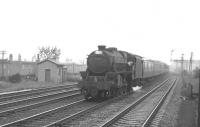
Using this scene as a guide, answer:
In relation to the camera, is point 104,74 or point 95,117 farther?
point 104,74

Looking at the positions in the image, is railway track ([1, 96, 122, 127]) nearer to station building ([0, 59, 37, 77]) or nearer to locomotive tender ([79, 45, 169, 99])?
locomotive tender ([79, 45, 169, 99])

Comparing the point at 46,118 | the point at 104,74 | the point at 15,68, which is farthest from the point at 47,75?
the point at 46,118

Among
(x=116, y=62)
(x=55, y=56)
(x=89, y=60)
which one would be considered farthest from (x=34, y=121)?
(x=55, y=56)

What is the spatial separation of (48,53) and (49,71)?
32346 millimetres

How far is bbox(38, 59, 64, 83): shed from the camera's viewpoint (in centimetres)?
3906

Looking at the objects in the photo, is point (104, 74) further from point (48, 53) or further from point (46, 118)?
point (48, 53)

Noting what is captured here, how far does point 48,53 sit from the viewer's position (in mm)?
71000

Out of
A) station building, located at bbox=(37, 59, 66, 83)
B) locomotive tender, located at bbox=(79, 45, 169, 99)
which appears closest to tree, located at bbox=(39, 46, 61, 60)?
station building, located at bbox=(37, 59, 66, 83)

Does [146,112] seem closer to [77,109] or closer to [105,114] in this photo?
[105,114]

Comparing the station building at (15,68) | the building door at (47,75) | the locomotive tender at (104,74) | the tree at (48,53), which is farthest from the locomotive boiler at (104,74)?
the tree at (48,53)

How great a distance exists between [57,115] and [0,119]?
246 cm

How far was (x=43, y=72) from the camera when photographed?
130 feet

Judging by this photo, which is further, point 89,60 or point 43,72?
point 43,72

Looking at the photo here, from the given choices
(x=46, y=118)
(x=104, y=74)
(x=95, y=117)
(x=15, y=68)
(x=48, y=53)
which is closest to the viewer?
(x=46, y=118)
